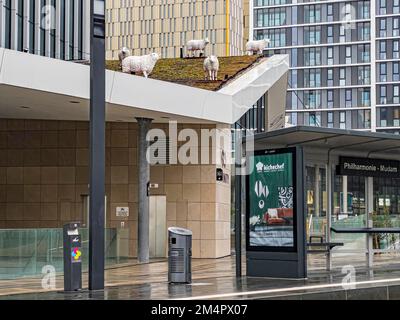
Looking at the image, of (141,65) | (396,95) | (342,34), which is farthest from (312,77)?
(141,65)

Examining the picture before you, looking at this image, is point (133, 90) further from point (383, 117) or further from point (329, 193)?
point (383, 117)

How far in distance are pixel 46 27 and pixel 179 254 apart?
27.3m

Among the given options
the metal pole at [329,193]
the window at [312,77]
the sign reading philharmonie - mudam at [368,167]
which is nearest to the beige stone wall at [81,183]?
the sign reading philharmonie - mudam at [368,167]

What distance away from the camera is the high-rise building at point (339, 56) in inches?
4301

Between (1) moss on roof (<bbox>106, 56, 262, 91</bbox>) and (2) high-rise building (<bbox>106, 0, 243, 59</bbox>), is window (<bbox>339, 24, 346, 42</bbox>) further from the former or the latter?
(1) moss on roof (<bbox>106, 56, 262, 91</bbox>)

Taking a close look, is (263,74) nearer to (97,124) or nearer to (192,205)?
(192,205)

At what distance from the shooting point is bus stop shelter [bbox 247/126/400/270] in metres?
15.8

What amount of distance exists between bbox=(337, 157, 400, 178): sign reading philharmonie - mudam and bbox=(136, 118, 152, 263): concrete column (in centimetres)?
792

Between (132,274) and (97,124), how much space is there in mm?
6252

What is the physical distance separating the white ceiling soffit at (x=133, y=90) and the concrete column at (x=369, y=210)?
6.78m

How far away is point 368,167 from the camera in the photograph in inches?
749

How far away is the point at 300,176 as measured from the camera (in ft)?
49.9

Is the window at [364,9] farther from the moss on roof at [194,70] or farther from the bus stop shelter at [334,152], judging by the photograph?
the bus stop shelter at [334,152]
